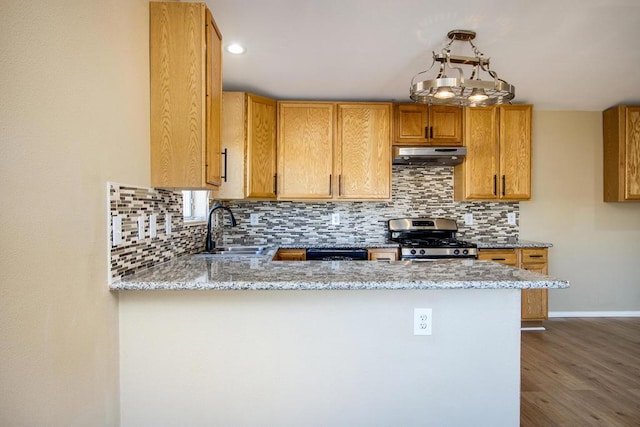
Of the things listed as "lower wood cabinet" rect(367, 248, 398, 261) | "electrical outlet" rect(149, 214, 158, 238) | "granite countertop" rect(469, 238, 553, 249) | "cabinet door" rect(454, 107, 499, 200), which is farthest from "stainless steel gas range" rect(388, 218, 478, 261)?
"electrical outlet" rect(149, 214, 158, 238)

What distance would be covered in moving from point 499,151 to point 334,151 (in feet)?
5.74

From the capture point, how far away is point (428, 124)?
12.3 feet

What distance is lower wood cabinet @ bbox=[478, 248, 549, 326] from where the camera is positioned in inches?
142

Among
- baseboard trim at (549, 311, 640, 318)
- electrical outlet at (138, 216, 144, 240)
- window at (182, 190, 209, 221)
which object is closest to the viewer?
electrical outlet at (138, 216, 144, 240)

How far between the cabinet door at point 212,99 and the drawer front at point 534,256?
10.4 ft

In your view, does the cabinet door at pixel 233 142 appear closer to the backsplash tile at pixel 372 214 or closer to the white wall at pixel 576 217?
the backsplash tile at pixel 372 214

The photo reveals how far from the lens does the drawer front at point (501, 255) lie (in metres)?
3.59

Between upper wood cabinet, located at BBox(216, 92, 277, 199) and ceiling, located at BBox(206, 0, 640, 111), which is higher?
ceiling, located at BBox(206, 0, 640, 111)

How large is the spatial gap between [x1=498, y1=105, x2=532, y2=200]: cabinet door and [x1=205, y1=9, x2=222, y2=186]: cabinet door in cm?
304

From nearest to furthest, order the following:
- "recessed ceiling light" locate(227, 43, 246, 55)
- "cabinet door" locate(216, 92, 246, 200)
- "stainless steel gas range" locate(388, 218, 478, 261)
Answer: "recessed ceiling light" locate(227, 43, 246, 55) → "cabinet door" locate(216, 92, 246, 200) → "stainless steel gas range" locate(388, 218, 478, 261)

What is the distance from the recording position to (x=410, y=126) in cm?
376

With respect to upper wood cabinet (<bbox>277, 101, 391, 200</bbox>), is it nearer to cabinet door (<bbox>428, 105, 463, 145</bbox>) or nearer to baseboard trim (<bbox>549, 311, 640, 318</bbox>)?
cabinet door (<bbox>428, 105, 463, 145</bbox>)

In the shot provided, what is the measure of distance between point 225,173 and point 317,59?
1313mm

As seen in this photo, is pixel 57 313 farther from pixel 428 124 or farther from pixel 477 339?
pixel 428 124
